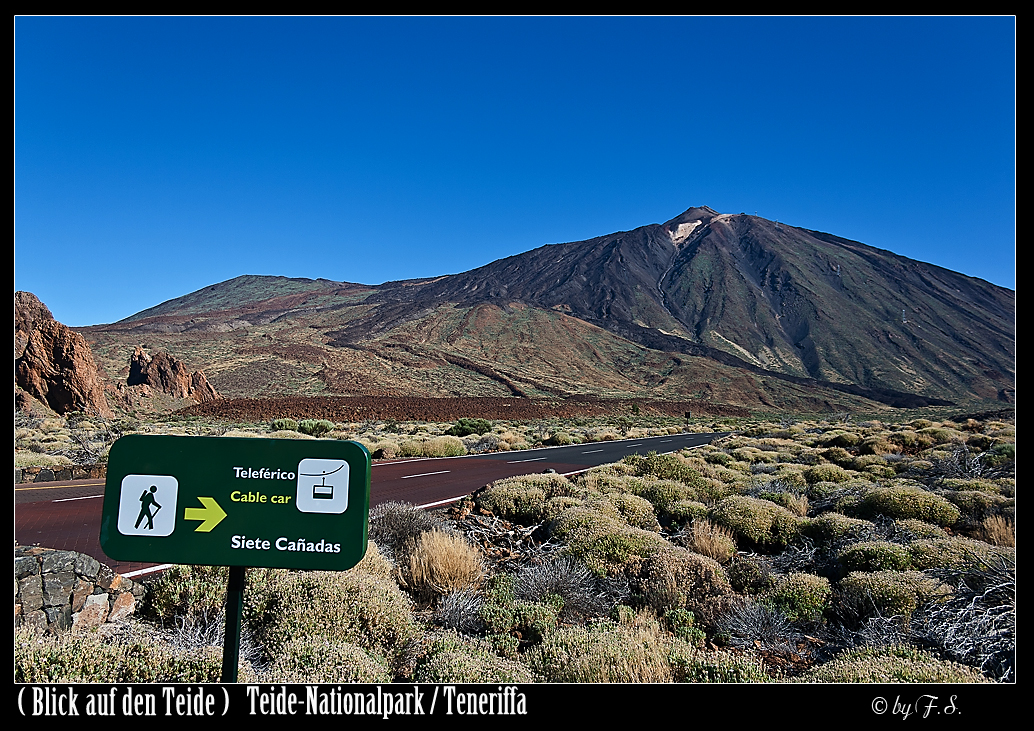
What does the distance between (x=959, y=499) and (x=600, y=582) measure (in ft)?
23.2

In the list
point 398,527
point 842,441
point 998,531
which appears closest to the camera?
point 398,527

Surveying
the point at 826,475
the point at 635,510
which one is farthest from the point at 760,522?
the point at 826,475

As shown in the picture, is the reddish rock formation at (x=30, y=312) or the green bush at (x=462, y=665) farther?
the reddish rock formation at (x=30, y=312)

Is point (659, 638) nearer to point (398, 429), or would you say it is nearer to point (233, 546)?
point (233, 546)

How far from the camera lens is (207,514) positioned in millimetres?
2799

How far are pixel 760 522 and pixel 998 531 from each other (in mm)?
2981

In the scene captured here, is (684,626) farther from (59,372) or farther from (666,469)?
(59,372)

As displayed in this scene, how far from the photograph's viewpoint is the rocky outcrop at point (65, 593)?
3957 millimetres

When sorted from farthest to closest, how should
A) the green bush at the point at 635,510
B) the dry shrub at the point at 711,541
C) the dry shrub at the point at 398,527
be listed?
the green bush at the point at 635,510
the dry shrub at the point at 711,541
the dry shrub at the point at 398,527

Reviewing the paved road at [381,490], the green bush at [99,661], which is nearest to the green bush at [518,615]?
the green bush at [99,661]

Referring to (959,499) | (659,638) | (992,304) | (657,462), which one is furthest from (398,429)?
(992,304)

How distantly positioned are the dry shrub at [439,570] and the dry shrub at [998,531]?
673cm

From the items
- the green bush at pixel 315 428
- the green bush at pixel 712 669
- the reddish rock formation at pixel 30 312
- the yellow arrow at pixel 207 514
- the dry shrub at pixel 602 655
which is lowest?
the green bush at pixel 315 428

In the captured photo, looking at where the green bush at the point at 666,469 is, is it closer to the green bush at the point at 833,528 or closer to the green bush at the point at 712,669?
the green bush at the point at 833,528
